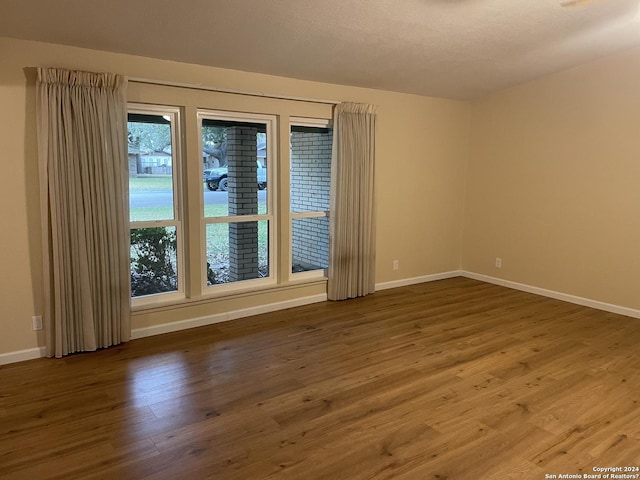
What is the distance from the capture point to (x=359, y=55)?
4.02 metres

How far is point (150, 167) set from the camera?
3879mm

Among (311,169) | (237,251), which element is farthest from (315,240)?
(237,251)

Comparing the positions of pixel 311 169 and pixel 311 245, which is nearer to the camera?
pixel 311 169

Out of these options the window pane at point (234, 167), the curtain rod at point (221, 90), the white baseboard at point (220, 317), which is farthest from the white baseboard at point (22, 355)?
the curtain rod at point (221, 90)

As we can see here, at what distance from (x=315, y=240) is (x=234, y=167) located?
1262 mm

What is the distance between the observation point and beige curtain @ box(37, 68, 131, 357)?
3.24 metres

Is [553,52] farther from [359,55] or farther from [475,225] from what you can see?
[475,225]

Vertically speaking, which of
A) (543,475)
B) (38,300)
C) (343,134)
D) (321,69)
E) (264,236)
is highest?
(321,69)

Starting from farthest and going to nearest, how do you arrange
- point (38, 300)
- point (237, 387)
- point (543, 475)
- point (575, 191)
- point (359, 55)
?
point (575, 191)
point (359, 55)
point (38, 300)
point (237, 387)
point (543, 475)

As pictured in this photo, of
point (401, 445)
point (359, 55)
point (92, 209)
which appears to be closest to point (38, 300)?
point (92, 209)

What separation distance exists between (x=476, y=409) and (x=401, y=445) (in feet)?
2.11

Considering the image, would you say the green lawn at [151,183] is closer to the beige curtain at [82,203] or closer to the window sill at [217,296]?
the beige curtain at [82,203]

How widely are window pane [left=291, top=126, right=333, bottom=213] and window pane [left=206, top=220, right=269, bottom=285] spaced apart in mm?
499

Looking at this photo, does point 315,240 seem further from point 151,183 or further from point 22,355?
point 22,355
